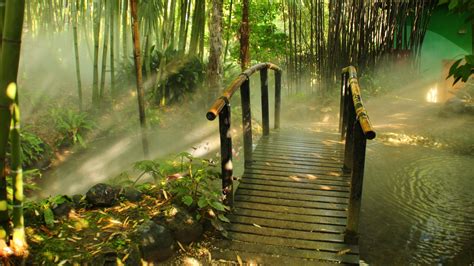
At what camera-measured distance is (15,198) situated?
5.88ft

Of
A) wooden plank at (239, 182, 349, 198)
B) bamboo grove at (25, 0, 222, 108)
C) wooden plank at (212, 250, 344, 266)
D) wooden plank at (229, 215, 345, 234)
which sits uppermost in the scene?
bamboo grove at (25, 0, 222, 108)

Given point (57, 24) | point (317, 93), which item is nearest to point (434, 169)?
point (317, 93)

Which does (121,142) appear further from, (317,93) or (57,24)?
(317,93)

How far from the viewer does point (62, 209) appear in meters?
2.29

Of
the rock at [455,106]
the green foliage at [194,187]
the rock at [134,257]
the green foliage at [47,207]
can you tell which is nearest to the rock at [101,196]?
the green foliage at [47,207]

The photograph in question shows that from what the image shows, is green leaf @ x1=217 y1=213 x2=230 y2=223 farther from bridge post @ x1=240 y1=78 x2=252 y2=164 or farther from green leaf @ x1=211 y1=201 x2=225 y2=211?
bridge post @ x1=240 y1=78 x2=252 y2=164

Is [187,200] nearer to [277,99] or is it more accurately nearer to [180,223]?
[180,223]

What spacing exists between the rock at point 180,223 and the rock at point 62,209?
50 centimetres

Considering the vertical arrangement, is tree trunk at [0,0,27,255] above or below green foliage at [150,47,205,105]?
above

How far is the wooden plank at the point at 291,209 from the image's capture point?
9.43ft

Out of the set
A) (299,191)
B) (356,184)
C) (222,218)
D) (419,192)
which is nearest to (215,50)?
(299,191)

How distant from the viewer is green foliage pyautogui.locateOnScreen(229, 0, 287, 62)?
29.5ft

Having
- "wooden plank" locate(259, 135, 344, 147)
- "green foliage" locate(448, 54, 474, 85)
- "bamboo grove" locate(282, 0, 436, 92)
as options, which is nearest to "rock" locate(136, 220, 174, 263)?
"green foliage" locate(448, 54, 474, 85)

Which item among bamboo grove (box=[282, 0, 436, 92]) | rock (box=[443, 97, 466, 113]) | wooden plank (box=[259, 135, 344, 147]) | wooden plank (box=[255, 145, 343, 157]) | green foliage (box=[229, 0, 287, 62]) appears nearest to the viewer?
wooden plank (box=[255, 145, 343, 157])
